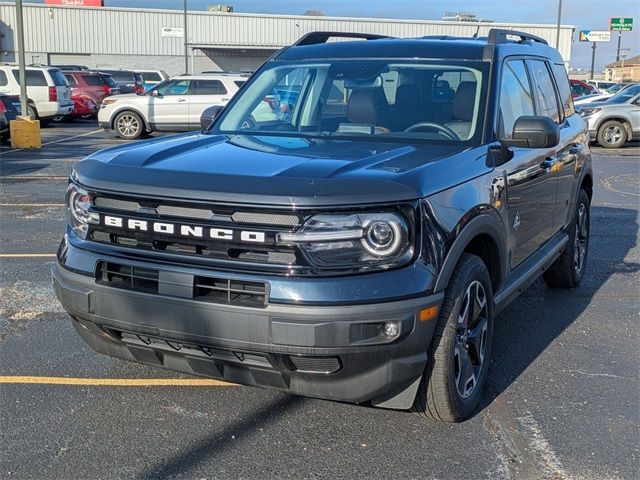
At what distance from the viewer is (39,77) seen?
22.4 metres

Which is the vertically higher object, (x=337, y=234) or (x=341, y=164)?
(x=341, y=164)

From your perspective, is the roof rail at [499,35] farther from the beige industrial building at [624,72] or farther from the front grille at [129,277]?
the beige industrial building at [624,72]

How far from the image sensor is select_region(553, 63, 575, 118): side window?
6012 millimetres

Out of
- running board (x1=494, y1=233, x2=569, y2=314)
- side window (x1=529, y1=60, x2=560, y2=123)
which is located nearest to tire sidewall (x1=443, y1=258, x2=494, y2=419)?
running board (x1=494, y1=233, x2=569, y2=314)

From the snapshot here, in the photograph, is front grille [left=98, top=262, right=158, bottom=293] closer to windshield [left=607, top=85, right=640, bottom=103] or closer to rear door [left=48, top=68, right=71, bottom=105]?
windshield [left=607, top=85, right=640, bottom=103]

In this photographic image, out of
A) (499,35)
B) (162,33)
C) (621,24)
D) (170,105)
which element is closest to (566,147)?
(499,35)

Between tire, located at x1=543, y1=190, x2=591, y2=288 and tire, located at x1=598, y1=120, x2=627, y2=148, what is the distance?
48.0 ft

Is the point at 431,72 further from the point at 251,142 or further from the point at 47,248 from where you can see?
the point at 47,248

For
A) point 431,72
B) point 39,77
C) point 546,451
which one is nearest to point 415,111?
point 431,72

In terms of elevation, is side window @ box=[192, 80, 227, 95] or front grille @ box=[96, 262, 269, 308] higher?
side window @ box=[192, 80, 227, 95]

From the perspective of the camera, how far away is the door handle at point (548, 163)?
189 inches

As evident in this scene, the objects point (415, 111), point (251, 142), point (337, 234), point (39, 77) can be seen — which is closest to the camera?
point (337, 234)

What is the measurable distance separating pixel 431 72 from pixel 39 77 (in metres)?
20.6

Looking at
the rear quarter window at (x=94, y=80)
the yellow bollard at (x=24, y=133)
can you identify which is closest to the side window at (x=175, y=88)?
the yellow bollard at (x=24, y=133)
